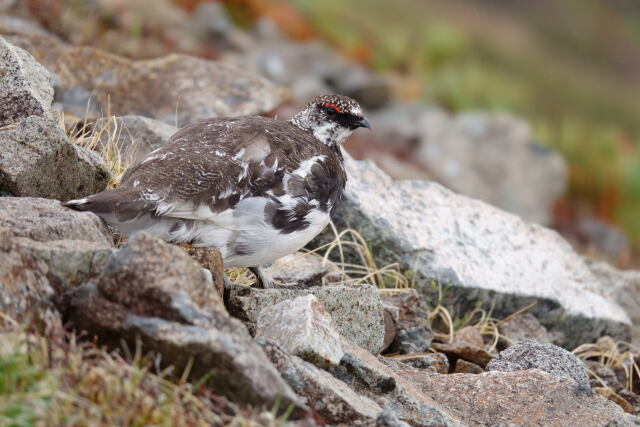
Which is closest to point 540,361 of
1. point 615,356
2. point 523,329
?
point 523,329

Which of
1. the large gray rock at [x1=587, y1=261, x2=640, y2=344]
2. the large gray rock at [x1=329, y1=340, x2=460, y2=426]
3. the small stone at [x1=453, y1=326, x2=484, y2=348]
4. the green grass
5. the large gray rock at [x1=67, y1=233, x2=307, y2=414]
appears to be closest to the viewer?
the green grass

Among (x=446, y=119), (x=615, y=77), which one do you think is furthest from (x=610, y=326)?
(x=615, y=77)

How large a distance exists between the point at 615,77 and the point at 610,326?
24.2 meters

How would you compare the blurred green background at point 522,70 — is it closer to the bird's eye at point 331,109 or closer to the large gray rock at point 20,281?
the bird's eye at point 331,109

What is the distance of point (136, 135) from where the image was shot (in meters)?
6.66

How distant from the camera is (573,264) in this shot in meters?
7.70

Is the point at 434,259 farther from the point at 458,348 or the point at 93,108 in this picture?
the point at 93,108

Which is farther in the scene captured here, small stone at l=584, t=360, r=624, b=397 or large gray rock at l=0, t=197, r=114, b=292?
small stone at l=584, t=360, r=624, b=397

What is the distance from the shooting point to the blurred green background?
636 inches

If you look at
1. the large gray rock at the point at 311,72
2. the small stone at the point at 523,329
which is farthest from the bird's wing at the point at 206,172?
the large gray rock at the point at 311,72

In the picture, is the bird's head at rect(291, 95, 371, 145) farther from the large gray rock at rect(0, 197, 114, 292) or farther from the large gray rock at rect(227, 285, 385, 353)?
the large gray rock at rect(0, 197, 114, 292)

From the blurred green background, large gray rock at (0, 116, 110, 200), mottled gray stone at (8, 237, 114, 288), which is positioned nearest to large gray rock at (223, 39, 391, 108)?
the blurred green background

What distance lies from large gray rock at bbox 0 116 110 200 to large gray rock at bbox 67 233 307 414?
1.29 meters

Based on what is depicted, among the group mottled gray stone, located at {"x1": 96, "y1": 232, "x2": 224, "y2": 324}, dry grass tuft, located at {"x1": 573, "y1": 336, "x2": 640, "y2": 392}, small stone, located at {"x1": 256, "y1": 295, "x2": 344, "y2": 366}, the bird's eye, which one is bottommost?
dry grass tuft, located at {"x1": 573, "y1": 336, "x2": 640, "y2": 392}
